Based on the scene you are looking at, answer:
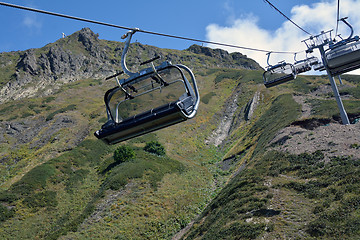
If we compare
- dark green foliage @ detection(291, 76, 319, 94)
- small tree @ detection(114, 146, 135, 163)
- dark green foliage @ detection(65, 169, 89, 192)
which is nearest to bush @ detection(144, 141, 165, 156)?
small tree @ detection(114, 146, 135, 163)

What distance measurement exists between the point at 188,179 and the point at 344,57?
2319cm

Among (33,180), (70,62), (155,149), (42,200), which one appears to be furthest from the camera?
(70,62)

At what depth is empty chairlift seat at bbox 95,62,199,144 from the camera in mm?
9039

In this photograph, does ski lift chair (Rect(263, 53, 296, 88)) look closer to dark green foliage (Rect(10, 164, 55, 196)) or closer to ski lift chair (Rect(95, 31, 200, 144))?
ski lift chair (Rect(95, 31, 200, 144))

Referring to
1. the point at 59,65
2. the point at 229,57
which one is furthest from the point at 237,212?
the point at 229,57

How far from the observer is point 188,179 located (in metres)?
33.4

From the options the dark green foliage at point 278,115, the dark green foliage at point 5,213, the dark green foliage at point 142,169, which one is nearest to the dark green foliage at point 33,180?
the dark green foliage at point 5,213

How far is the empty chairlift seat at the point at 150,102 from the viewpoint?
9.04m

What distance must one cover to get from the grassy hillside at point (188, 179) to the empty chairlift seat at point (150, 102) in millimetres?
7968

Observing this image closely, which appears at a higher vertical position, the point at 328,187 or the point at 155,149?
the point at 155,149

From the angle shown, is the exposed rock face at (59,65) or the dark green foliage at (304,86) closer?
the dark green foliage at (304,86)

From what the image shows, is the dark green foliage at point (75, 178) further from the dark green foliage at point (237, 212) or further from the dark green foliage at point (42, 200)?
the dark green foliage at point (237, 212)

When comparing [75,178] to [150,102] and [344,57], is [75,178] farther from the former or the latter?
[344,57]

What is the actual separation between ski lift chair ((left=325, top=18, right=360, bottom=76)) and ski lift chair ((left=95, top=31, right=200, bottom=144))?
35.3ft
